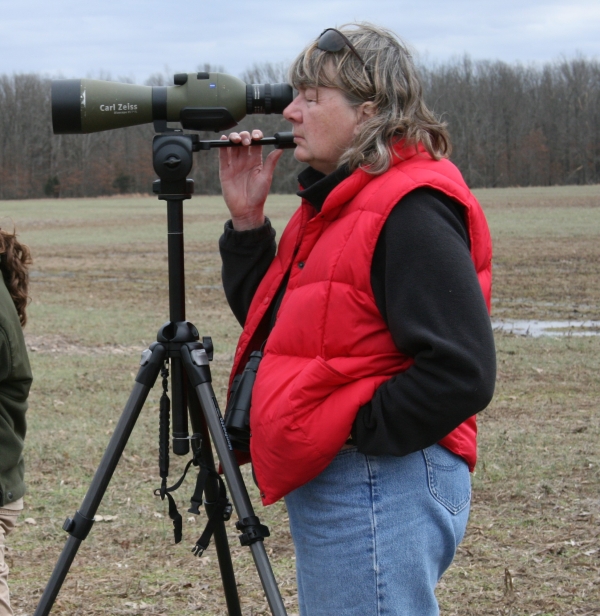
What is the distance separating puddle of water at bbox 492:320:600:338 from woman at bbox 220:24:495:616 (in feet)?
24.7

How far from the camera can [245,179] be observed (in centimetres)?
226

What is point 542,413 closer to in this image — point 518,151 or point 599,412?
Answer: point 599,412

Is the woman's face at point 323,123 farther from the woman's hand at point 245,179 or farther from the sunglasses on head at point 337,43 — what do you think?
the woman's hand at point 245,179

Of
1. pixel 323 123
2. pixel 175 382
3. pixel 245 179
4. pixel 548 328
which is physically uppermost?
pixel 323 123

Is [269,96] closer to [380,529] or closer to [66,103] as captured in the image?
[66,103]

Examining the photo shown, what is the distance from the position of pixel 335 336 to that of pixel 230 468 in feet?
1.74

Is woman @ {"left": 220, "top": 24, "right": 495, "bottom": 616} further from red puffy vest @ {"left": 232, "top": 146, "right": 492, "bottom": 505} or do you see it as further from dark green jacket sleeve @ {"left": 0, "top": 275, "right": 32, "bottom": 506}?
dark green jacket sleeve @ {"left": 0, "top": 275, "right": 32, "bottom": 506}

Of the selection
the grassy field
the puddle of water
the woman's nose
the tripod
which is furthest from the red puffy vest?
the puddle of water

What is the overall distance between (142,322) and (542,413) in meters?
5.76

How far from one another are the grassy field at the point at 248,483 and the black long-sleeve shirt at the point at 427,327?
1795 millimetres

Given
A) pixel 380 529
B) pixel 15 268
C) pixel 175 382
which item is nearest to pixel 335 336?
pixel 380 529

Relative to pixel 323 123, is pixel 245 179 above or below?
below

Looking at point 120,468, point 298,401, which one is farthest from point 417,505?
point 120,468

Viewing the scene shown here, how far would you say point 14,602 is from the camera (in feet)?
11.1
